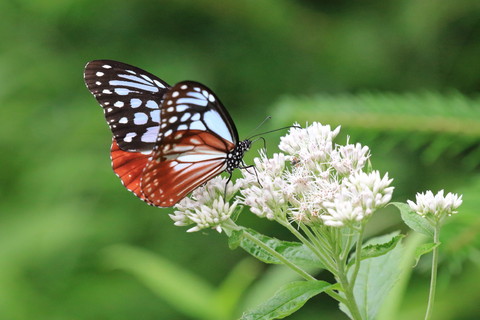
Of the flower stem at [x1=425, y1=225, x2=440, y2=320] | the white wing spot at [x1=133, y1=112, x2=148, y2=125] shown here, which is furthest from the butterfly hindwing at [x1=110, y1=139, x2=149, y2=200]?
the flower stem at [x1=425, y1=225, x2=440, y2=320]

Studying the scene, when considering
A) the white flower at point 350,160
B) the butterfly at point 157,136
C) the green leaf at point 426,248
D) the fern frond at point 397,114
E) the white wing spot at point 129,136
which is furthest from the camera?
the fern frond at point 397,114

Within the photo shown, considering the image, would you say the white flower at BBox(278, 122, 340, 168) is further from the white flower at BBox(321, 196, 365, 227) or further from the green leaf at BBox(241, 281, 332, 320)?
the green leaf at BBox(241, 281, 332, 320)

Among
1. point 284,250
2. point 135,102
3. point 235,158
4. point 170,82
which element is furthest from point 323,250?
point 170,82

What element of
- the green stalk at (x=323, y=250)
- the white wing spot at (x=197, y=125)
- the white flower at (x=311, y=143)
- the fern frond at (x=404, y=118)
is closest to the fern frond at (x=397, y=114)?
the fern frond at (x=404, y=118)

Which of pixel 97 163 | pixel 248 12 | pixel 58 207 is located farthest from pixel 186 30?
pixel 58 207

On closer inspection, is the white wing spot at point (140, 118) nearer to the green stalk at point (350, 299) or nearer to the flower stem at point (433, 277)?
the green stalk at point (350, 299)

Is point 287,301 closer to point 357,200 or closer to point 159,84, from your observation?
point 357,200

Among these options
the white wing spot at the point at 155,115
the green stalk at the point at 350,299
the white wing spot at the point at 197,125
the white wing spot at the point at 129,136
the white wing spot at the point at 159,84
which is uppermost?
the white wing spot at the point at 159,84
